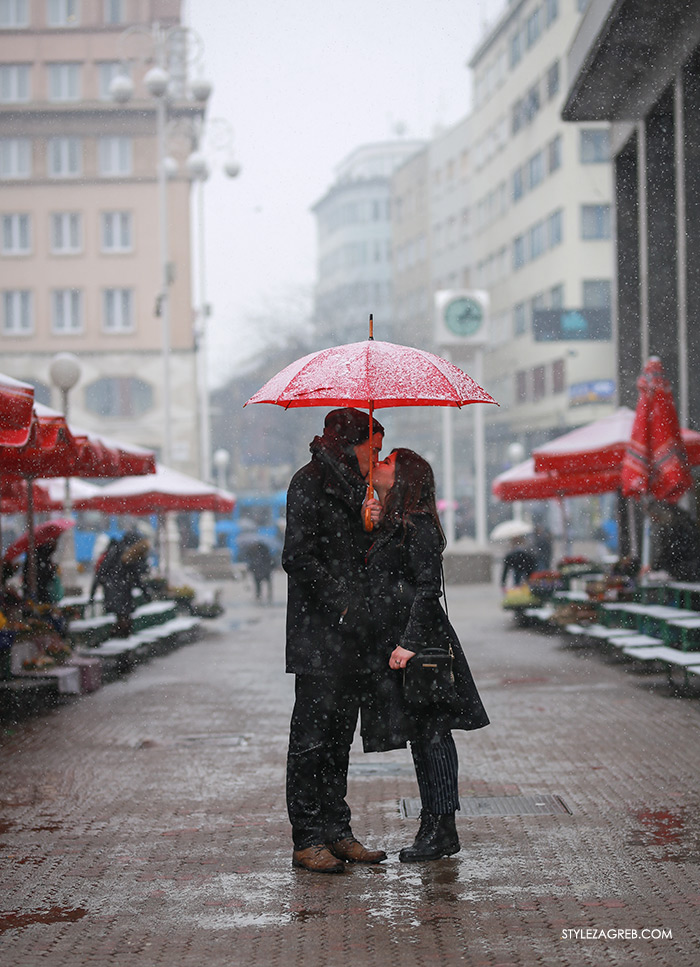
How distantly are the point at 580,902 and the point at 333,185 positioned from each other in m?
127

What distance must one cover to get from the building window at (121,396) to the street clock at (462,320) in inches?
743

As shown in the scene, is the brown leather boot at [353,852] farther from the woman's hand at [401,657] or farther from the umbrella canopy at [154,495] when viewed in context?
the umbrella canopy at [154,495]

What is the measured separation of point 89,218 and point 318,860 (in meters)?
55.1

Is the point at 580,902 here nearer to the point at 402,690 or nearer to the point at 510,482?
the point at 402,690

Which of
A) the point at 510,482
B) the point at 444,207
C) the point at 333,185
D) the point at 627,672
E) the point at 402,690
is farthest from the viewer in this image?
the point at 333,185

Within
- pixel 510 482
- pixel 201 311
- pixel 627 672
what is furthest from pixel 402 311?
pixel 627 672

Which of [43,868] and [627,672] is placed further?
[627,672]

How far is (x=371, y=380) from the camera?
266 inches

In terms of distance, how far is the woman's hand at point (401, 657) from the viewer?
6.24 m

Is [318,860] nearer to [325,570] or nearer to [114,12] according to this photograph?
[325,570]

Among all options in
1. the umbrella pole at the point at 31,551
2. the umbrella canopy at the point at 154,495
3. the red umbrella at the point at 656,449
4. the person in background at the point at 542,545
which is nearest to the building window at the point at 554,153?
the person in background at the point at 542,545

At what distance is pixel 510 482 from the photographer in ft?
74.4

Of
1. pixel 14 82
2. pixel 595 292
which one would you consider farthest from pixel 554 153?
pixel 14 82

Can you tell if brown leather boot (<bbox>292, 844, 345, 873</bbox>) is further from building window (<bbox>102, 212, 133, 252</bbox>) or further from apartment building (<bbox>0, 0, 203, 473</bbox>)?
building window (<bbox>102, 212, 133, 252</bbox>)
